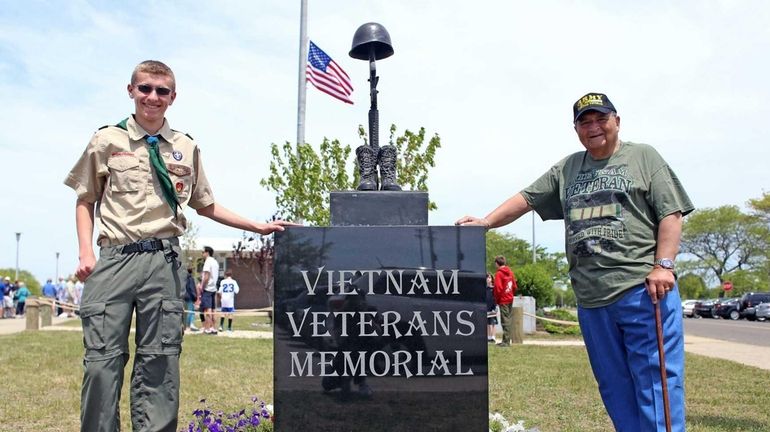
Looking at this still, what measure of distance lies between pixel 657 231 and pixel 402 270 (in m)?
1.25

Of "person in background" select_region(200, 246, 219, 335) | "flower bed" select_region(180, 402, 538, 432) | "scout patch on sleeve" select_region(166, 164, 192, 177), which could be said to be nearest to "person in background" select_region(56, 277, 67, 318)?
"person in background" select_region(200, 246, 219, 335)

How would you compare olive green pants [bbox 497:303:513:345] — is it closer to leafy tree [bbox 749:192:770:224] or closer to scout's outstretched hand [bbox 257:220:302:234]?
scout's outstretched hand [bbox 257:220:302:234]

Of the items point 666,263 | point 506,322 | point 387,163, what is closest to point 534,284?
point 506,322

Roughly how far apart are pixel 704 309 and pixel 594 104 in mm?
41361

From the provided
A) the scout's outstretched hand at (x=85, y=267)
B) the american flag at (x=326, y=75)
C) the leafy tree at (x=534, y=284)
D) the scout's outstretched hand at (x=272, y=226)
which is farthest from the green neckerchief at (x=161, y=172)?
the leafy tree at (x=534, y=284)

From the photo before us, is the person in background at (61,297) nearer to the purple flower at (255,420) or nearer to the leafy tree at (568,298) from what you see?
the purple flower at (255,420)

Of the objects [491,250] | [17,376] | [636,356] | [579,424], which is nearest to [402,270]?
[636,356]

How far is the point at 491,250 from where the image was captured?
209 feet

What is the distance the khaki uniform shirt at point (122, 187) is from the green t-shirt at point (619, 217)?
192 cm

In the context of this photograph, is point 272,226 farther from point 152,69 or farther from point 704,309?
point 704,309

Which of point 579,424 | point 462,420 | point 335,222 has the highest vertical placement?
point 335,222

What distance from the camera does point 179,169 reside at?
328cm

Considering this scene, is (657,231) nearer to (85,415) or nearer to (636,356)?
(636,356)

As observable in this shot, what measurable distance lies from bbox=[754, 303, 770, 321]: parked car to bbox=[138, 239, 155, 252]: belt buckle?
32.9 meters
